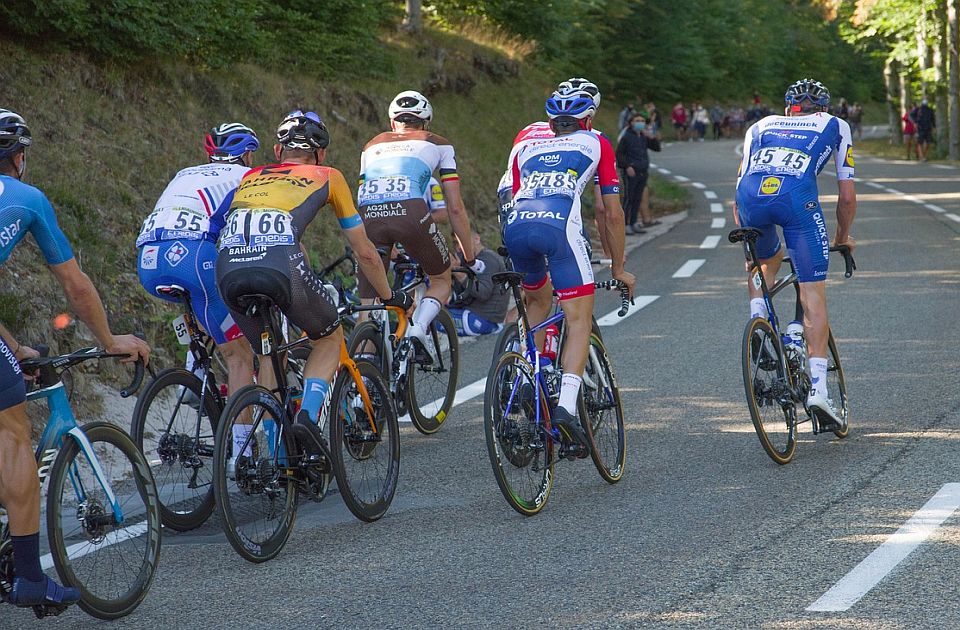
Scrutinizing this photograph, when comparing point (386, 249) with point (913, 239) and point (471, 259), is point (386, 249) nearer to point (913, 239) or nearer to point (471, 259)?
point (471, 259)

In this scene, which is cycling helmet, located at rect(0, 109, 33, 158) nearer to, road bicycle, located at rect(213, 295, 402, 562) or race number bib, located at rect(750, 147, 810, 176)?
road bicycle, located at rect(213, 295, 402, 562)

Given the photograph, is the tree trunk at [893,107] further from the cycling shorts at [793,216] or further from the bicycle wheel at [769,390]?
the bicycle wheel at [769,390]

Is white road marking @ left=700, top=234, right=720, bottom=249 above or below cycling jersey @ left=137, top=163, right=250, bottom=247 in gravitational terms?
below

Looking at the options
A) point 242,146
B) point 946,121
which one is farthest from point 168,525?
point 946,121

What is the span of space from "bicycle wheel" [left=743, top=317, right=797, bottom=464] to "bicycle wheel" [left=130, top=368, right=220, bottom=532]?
2854 mm

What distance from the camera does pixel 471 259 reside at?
8.08 meters

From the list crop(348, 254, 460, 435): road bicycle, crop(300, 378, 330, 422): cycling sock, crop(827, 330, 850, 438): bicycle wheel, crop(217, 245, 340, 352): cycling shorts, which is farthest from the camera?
crop(348, 254, 460, 435): road bicycle

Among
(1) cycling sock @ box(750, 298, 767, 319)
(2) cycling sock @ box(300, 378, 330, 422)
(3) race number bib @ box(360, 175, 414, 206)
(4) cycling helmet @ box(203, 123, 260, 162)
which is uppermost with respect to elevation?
(4) cycling helmet @ box(203, 123, 260, 162)

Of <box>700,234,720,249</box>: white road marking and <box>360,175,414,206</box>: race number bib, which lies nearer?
<box>360,175,414,206</box>: race number bib

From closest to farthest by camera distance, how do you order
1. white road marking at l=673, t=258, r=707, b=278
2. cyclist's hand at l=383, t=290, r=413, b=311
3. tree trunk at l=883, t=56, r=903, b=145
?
cyclist's hand at l=383, t=290, r=413, b=311, white road marking at l=673, t=258, r=707, b=278, tree trunk at l=883, t=56, r=903, b=145

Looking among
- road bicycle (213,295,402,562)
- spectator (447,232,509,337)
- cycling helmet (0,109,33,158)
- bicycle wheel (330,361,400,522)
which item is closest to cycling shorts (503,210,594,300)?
road bicycle (213,295,402,562)

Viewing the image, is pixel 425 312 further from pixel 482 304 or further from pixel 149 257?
pixel 482 304

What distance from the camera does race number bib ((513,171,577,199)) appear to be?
6.13 m

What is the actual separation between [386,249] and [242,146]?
154 cm
